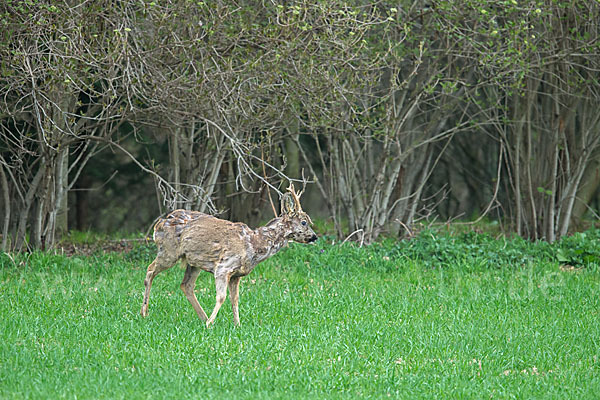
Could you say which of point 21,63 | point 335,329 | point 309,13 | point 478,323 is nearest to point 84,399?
point 335,329

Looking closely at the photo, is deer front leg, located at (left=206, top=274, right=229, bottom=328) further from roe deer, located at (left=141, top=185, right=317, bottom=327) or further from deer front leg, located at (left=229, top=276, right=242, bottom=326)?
deer front leg, located at (left=229, top=276, right=242, bottom=326)

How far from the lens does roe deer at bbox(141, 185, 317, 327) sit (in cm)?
764

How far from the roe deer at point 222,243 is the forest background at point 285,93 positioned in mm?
1843

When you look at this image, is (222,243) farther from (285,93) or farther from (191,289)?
(285,93)

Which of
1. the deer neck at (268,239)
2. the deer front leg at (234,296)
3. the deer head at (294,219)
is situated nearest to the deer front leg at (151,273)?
the deer front leg at (234,296)

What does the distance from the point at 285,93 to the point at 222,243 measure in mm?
3883

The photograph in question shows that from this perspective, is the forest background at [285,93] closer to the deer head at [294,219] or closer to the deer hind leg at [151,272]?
the deer head at [294,219]

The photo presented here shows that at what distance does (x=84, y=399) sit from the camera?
5457 mm

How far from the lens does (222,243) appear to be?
301 inches

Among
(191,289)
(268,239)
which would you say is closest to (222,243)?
(268,239)

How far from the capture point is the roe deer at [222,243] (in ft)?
25.1

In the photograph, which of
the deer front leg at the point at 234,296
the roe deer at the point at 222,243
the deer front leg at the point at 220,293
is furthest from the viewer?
the deer front leg at the point at 234,296

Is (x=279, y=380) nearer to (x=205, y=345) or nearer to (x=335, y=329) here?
(x=205, y=345)

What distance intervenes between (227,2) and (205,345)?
559cm
